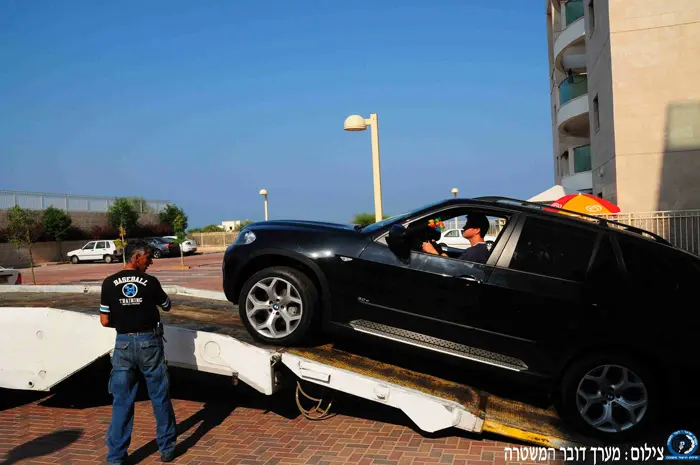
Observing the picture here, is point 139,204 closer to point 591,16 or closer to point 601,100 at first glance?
point 591,16

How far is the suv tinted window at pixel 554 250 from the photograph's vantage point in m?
4.26

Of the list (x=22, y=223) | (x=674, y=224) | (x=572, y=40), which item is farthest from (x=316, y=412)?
(x=22, y=223)

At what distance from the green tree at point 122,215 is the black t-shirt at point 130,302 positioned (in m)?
43.9

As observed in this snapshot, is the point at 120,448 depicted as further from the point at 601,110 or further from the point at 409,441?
the point at 601,110

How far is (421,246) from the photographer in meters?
4.70

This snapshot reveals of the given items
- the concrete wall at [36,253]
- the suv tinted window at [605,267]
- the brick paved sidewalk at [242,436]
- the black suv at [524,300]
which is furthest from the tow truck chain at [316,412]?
the concrete wall at [36,253]

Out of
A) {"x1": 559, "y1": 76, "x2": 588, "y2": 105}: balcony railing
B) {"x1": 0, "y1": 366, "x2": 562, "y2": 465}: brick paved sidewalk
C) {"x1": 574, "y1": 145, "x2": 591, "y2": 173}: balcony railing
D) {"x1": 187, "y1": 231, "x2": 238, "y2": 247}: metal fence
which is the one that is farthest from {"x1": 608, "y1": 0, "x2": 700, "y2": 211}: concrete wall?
{"x1": 187, "y1": 231, "x2": 238, "y2": 247}: metal fence

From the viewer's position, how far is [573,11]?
22.4 meters

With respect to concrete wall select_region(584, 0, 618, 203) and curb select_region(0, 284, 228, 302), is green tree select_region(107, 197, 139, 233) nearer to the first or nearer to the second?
concrete wall select_region(584, 0, 618, 203)

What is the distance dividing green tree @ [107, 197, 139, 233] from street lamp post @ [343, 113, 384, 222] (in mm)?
39071

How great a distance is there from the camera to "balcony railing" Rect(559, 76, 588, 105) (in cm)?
2183

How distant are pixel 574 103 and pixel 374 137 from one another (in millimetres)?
14693

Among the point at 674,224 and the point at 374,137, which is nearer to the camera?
the point at 374,137

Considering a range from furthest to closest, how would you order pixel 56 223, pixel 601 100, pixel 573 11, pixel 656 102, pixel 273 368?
pixel 56 223 < pixel 573 11 < pixel 601 100 < pixel 656 102 < pixel 273 368
